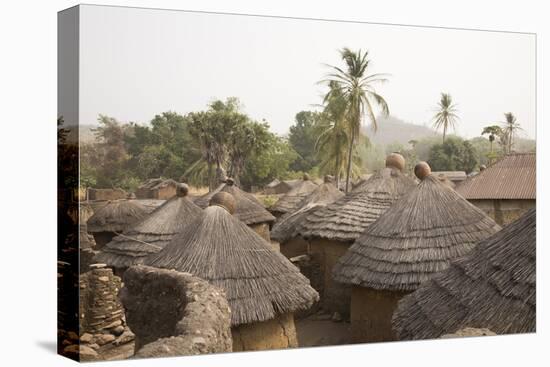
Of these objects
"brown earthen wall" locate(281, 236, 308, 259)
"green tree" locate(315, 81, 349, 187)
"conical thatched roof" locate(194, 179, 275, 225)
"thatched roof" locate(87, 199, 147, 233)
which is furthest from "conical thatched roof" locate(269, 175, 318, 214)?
"thatched roof" locate(87, 199, 147, 233)

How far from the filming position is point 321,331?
10.2 m

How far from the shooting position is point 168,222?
1050cm

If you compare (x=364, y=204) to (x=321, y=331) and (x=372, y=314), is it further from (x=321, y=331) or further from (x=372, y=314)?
(x=321, y=331)

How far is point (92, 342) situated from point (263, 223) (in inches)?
240

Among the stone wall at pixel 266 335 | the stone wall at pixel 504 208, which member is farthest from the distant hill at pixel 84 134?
the stone wall at pixel 504 208

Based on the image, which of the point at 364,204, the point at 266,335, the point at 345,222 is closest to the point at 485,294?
the point at 266,335

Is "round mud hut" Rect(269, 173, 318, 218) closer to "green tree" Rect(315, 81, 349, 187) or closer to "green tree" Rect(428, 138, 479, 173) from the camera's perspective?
"green tree" Rect(315, 81, 349, 187)

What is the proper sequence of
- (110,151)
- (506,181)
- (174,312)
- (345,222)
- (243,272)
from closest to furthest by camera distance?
(174,312) < (110,151) < (243,272) < (506,181) < (345,222)

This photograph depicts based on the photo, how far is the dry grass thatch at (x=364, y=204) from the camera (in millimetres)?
11961

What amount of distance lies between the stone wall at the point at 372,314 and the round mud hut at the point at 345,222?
0.97m

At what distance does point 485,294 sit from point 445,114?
11.4ft

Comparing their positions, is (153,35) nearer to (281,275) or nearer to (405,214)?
(281,275)

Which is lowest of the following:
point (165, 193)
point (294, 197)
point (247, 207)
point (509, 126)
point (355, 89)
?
point (247, 207)

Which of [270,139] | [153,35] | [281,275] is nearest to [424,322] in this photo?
[281,275]
